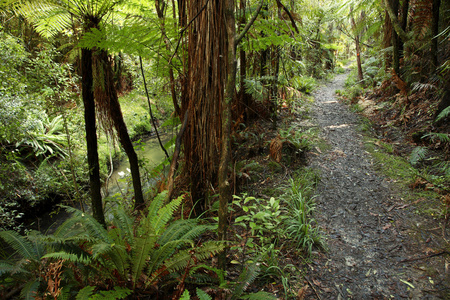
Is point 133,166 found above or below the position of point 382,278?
above

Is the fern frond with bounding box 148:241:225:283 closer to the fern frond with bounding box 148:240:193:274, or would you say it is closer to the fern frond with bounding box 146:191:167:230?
the fern frond with bounding box 148:240:193:274

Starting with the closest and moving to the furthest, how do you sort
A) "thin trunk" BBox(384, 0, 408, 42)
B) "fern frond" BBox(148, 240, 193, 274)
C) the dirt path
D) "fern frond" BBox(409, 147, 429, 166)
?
1. "fern frond" BBox(148, 240, 193, 274)
2. the dirt path
3. "fern frond" BBox(409, 147, 429, 166)
4. "thin trunk" BBox(384, 0, 408, 42)

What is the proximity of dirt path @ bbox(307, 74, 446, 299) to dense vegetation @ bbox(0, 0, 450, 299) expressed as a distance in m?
0.21

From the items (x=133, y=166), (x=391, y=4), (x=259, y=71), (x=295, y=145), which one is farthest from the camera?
(x=391, y=4)

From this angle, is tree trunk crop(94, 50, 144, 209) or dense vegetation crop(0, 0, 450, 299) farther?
tree trunk crop(94, 50, 144, 209)

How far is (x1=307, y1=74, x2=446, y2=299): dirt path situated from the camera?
1.92m

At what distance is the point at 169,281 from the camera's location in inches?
65.5

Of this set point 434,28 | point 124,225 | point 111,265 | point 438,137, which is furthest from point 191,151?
point 434,28

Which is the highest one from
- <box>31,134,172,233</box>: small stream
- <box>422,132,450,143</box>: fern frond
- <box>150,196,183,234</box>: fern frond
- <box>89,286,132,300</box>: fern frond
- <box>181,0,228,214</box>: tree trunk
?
<box>181,0,228,214</box>: tree trunk

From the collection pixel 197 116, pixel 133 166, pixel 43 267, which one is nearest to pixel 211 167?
pixel 197 116

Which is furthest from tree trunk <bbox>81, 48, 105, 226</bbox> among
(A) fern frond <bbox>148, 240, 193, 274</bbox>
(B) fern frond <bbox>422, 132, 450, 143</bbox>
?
(B) fern frond <bbox>422, 132, 450, 143</bbox>

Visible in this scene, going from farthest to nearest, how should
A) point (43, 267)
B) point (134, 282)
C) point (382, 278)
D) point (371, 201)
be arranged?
point (371, 201) < point (382, 278) < point (43, 267) < point (134, 282)

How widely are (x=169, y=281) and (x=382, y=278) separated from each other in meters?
1.80

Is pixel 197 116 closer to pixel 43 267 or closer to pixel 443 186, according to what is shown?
pixel 43 267
